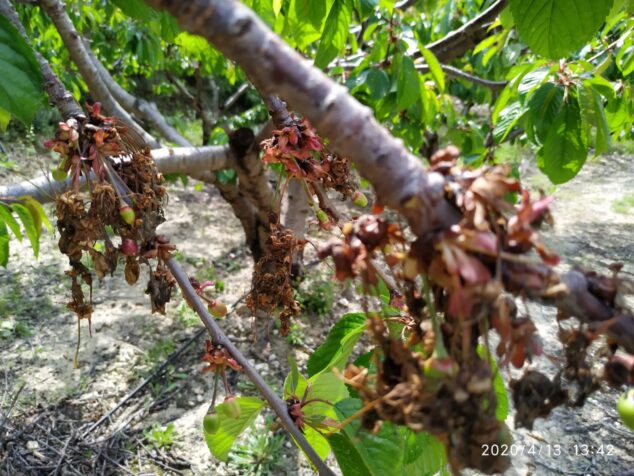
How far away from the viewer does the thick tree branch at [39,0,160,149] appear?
69.2 inches

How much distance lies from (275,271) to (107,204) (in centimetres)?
33

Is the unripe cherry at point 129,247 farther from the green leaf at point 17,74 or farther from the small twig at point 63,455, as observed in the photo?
the small twig at point 63,455

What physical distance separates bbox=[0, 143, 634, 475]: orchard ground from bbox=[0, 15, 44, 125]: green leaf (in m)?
0.58

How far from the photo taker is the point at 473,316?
369 millimetres

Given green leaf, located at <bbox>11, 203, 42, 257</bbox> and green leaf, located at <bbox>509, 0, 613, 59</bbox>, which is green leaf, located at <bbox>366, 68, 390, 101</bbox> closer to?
green leaf, located at <bbox>509, 0, 613, 59</bbox>

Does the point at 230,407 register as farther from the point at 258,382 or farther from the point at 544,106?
the point at 544,106

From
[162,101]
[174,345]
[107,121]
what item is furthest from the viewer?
[162,101]

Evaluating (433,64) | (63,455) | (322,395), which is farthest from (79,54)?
(322,395)

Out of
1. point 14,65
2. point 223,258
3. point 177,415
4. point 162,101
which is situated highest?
point 162,101

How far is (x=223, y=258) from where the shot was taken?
13.8 ft

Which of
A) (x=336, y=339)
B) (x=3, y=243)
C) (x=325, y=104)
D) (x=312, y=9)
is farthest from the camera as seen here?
(x=3, y=243)

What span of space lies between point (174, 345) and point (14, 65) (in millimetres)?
2296

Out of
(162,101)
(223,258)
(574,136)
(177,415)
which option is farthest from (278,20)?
(162,101)

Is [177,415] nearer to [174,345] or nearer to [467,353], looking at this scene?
[174,345]
